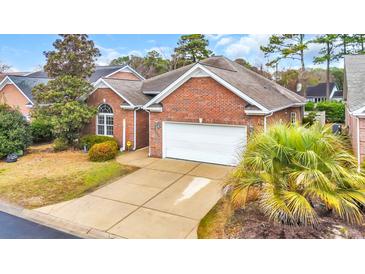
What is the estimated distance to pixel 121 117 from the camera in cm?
1353

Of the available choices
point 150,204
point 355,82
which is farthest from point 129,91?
point 355,82

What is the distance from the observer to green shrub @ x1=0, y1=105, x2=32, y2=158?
11797mm

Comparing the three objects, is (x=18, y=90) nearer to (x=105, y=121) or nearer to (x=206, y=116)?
(x=105, y=121)

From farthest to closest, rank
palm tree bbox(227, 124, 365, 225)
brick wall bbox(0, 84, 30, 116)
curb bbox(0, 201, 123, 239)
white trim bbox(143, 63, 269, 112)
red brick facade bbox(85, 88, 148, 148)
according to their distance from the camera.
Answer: brick wall bbox(0, 84, 30, 116) → red brick facade bbox(85, 88, 148, 148) → white trim bbox(143, 63, 269, 112) → curb bbox(0, 201, 123, 239) → palm tree bbox(227, 124, 365, 225)

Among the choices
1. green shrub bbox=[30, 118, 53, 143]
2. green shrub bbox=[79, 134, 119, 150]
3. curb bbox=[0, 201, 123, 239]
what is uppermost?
green shrub bbox=[30, 118, 53, 143]

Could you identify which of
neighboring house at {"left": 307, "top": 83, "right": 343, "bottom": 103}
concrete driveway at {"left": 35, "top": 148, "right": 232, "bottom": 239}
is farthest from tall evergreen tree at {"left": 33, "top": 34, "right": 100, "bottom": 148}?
neighboring house at {"left": 307, "top": 83, "right": 343, "bottom": 103}

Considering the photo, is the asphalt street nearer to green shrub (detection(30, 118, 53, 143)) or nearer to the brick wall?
green shrub (detection(30, 118, 53, 143))

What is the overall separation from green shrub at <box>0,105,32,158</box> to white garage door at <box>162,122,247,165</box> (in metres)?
6.66

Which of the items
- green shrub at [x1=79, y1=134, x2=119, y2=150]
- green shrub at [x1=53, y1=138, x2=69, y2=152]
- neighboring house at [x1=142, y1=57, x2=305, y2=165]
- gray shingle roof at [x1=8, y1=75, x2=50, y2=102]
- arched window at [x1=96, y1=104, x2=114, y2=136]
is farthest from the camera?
gray shingle roof at [x1=8, y1=75, x2=50, y2=102]

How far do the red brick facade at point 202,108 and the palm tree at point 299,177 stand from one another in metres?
4.42

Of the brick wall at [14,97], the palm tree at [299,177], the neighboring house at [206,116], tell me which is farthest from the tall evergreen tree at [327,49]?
the brick wall at [14,97]

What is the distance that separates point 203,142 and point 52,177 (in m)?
5.72

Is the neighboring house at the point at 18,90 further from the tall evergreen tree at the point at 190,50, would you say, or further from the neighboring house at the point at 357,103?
the neighboring house at the point at 357,103
